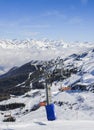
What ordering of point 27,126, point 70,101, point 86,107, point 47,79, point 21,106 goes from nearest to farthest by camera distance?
point 27,126
point 47,79
point 86,107
point 70,101
point 21,106

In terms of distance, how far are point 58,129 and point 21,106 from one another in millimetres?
168449

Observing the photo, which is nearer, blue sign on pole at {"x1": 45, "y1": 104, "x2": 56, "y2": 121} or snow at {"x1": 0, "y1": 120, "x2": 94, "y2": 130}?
snow at {"x1": 0, "y1": 120, "x2": 94, "y2": 130}

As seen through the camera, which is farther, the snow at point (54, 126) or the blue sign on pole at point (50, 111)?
the blue sign on pole at point (50, 111)

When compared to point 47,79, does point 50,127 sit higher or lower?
lower

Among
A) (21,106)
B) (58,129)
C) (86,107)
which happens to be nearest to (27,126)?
(58,129)

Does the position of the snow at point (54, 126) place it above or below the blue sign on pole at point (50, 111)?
below

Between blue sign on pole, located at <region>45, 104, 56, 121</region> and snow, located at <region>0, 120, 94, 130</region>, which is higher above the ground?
blue sign on pole, located at <region>45, 104, 56, 121</region>

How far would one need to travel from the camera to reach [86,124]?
75.9 feet

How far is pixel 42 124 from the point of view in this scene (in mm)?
22812

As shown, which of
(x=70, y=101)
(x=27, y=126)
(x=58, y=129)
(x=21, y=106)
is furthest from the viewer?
(x=21, y=106)

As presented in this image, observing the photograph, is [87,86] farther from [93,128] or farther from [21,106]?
[93,128]

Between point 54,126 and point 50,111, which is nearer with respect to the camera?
point 54,126

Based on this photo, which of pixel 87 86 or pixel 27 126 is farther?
pixel 87 86

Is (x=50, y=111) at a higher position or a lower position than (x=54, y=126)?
higher
